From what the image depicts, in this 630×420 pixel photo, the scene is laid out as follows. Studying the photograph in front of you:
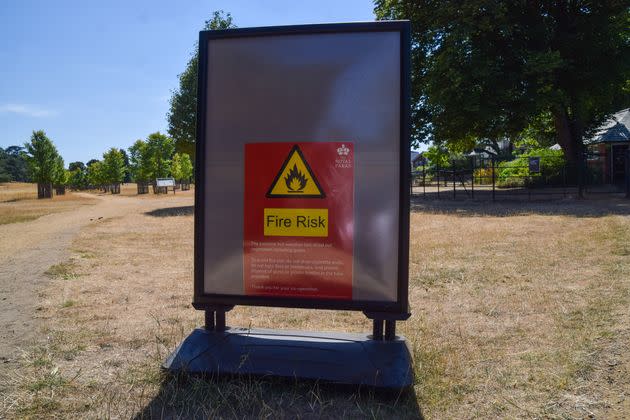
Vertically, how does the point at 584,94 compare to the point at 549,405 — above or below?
above

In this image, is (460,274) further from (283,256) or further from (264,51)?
(264,51)

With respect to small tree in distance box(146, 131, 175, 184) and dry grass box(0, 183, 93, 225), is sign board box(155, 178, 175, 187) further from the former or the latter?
dry grass box(0, 183, 93, 225)

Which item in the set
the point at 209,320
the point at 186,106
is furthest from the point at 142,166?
the point at 209,320

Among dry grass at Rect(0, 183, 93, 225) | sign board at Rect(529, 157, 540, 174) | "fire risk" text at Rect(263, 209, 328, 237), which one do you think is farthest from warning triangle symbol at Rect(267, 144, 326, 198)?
sign board at Rect(529, 157, 540, 174)

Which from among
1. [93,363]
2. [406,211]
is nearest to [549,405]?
[406,211]

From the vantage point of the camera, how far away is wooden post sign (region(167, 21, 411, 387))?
3.19 m

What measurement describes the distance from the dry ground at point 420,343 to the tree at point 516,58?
15.8 metres

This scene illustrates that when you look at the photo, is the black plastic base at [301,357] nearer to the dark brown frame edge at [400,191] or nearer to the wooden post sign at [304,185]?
the wooden post sign at [304,185]

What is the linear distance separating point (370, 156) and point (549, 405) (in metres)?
1.85

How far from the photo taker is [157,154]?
2452 inches

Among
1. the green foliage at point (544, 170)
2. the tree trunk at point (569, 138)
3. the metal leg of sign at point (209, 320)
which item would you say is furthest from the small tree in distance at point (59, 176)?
the metal leg of sign at point (209, 320)

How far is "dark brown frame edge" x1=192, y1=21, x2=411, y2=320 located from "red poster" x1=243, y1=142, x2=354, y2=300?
2.7 inches

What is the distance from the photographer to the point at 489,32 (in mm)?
23828

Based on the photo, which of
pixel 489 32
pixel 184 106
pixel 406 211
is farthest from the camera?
pixel 184 106
